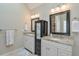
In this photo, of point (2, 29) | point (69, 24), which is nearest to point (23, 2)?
point (2, 29)

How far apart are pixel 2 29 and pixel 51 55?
2.93 ft

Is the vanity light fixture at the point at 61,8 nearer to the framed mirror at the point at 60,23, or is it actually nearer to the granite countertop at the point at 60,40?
the framed mirror at the point at 60,23

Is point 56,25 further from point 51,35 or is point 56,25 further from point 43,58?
point 43,58

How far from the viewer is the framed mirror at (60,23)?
1663 mm

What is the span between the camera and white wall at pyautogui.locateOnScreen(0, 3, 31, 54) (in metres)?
1.75

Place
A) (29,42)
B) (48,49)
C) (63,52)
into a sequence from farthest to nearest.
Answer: (29,42), (48,49), (63,52)

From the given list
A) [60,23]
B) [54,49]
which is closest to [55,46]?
[54,49]

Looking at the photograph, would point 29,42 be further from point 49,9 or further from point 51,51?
point 49,9

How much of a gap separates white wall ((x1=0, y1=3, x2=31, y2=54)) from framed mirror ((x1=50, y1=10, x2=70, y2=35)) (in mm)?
423

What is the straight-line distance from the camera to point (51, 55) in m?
1.67

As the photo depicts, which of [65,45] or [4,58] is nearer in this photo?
[65,45]

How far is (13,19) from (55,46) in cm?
83

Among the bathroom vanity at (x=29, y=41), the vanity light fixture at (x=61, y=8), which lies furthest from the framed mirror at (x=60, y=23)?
the bathroom vanity at (x=29, y=41)

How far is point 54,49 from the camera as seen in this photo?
1662 millimetres
